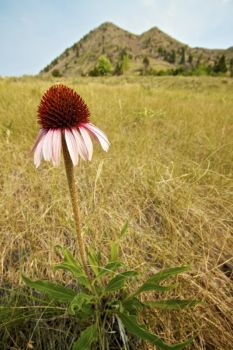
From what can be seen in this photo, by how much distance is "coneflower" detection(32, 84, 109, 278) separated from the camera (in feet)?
2.43

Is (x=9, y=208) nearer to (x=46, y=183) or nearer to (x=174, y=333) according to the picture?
(x=46, y=183)

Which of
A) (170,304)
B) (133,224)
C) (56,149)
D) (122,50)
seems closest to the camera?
(56,149)

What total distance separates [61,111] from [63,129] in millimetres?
51

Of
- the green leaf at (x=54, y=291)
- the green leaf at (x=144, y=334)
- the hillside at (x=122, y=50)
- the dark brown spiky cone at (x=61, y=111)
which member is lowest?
the green leaf at (x=144, y=334)

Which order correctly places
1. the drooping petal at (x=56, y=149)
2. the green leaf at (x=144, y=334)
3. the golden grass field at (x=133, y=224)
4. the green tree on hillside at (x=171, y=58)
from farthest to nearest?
the green tree on hillside at (x=171, y=58) → the golden grass field at (x=133, y=224) → the green leaf at (x=144, y=334) → the drooping petal at (x=56, y=149)

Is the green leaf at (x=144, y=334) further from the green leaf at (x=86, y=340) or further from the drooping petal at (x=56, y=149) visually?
the drooping petal at (x=56, y=149)

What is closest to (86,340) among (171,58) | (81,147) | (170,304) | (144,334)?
Result: (144,334)

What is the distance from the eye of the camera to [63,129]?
0.80 meters

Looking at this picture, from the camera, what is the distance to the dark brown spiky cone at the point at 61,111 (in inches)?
31.8

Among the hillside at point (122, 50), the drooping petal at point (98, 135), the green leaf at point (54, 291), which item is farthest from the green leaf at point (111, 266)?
the hillside at point (122, 50)

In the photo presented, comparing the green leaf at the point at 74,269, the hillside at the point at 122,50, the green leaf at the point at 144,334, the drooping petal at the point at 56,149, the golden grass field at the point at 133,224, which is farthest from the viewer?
the hillside at the point at 122,50

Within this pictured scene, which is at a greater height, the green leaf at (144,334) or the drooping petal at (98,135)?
the drooping petal at (98,135)

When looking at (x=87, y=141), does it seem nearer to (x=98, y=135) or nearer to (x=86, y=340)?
(x=98, y=135)

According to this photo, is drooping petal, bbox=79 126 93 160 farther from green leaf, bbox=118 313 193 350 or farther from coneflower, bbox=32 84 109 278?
green leaf, bbox=118 313 193 350
